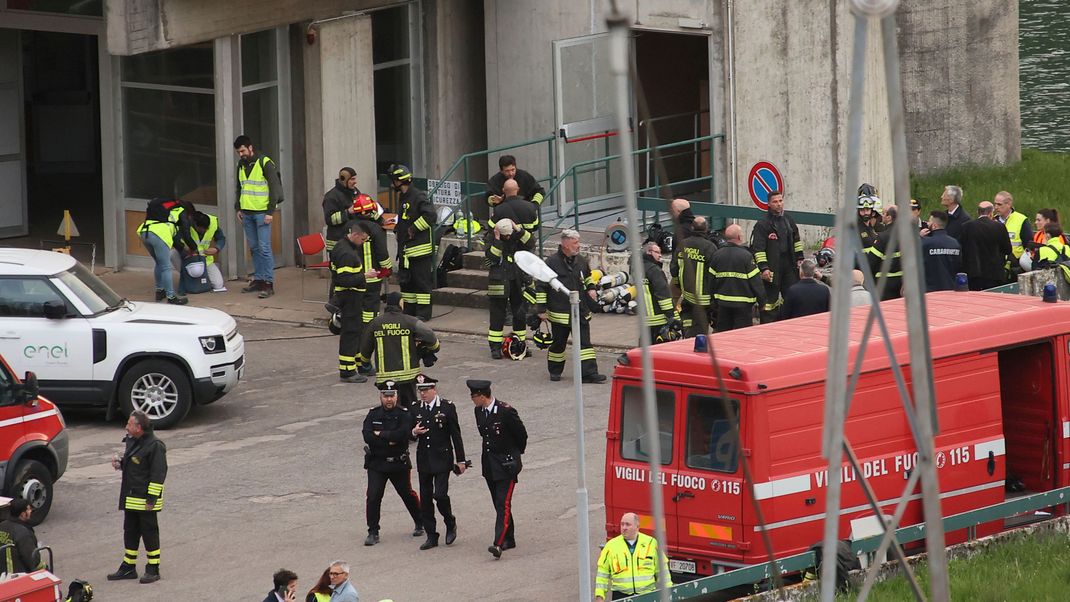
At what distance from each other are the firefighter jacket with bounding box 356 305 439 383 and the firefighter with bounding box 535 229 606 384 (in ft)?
8.00

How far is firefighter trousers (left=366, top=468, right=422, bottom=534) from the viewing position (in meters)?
14.1

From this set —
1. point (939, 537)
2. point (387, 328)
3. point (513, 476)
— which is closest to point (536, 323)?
point (387, 328)

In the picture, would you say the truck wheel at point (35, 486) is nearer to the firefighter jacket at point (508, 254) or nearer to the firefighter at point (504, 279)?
the firefighter at point (504, 279)

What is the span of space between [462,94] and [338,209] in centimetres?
622

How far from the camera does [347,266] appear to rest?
18.9m

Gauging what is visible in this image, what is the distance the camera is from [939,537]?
640 centimetres

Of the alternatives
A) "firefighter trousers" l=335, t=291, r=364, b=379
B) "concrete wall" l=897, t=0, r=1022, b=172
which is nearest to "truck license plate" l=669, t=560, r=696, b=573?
"firefighter trousers" l=335, t=291, r=364, b=379

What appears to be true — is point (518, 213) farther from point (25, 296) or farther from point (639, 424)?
point (639, 424)

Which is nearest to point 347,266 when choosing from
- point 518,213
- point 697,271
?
point 518,213

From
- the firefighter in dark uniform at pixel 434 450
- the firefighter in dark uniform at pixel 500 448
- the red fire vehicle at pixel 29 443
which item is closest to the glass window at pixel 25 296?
the red fire vehicle at pixel 29 443

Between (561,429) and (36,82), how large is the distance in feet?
60.2

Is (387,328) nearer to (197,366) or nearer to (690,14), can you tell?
(197,366)

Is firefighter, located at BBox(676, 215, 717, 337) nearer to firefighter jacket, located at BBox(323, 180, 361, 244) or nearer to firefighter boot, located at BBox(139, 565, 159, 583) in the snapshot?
firefighter jacket, located at BBox(323, 180, 361, 244)

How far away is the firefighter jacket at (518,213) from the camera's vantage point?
20.2m
